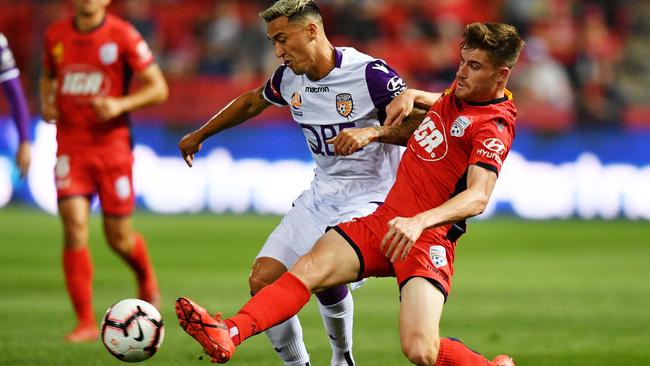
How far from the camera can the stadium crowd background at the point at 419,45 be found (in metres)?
16.8

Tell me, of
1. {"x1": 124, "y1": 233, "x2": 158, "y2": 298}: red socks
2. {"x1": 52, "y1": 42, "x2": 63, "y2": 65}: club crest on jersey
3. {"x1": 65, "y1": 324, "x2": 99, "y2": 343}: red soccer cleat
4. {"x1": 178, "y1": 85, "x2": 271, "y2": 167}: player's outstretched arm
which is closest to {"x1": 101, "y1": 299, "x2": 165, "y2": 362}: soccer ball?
{"x1": 178, "y1": 85, "x2": 271, "y2": 167}: player's outstretched arm

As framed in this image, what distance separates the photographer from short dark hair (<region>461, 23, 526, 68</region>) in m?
5.57

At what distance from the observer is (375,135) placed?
568 cm

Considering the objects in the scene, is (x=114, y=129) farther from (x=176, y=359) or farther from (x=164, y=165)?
(x=164, y=165)

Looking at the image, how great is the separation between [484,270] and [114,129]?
4965 mm

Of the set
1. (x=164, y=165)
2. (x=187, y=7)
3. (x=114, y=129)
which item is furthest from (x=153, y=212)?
(x=114, y=129)

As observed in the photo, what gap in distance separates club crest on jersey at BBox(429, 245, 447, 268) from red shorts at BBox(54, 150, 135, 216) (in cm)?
355

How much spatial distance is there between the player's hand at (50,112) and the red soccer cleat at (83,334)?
5.49 feet

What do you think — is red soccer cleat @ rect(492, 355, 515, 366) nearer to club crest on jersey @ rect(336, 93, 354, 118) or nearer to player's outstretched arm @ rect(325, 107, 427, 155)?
player's outstretched arm @ rect(325, 107, 427, 155)

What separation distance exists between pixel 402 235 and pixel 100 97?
4.15m

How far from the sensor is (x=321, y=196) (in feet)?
20.9

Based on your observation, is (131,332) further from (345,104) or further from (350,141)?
(345,104)

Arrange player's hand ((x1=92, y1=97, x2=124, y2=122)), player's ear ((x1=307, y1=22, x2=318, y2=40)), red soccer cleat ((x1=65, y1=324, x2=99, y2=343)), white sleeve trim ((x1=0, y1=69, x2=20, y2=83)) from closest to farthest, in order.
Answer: player's ear ((x1=307, y1=22, x2=318, y2=40)) < red soccer cleat ((x1=65, y1=324, x2=99, y2=343)) < white sleeve trim ((x1=0, y1=69, x2=20, y2=83)) < player's hand ((x1=92, y1=97, x2=124, y2=122))

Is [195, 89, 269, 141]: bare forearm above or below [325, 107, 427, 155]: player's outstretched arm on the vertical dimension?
below
